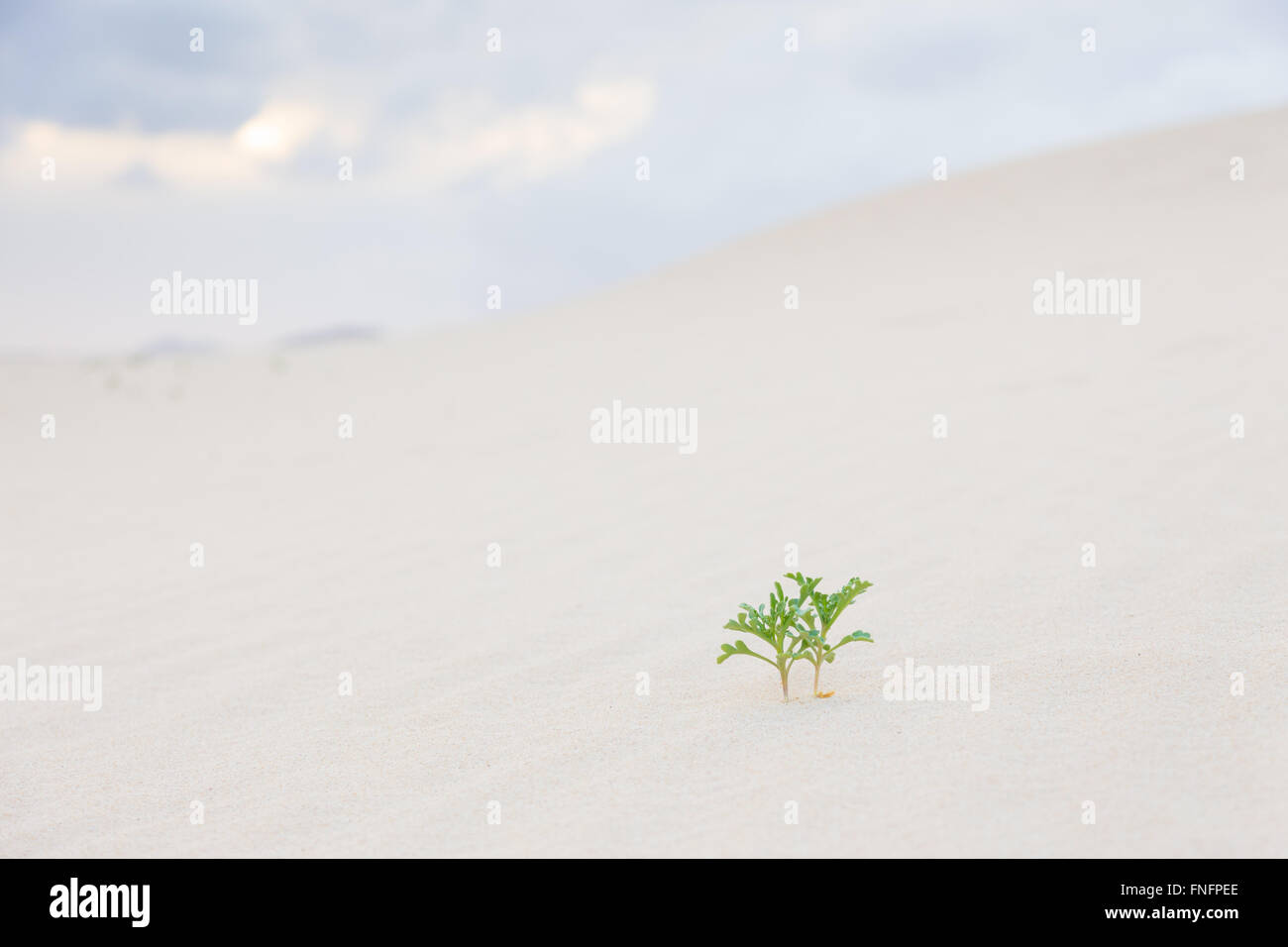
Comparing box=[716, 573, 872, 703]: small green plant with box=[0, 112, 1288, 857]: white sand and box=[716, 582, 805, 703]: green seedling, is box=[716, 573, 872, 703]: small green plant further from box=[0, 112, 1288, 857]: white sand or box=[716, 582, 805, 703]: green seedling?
box=[0, 112, 1288, 857]: white sand

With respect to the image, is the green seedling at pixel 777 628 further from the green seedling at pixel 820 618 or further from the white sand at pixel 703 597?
the white sand at pixel 703 597

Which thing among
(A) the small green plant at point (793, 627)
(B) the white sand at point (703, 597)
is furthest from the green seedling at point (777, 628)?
(B) the white sand at point (703, 597)

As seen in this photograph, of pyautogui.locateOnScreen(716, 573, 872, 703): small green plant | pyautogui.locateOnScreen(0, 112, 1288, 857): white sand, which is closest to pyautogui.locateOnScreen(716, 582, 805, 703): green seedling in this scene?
pyautogui.locateOnScreen(716, 573, 872, 703): small green plant

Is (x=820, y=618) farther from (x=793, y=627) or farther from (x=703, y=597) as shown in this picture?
(x=703, y=597)

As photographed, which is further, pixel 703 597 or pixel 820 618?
pixel 703 597

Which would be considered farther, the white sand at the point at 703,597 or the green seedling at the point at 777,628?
the green seedling at the point at 777,628

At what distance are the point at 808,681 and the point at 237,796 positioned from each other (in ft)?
5.35

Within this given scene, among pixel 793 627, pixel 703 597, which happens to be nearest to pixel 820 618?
pixel 793 627

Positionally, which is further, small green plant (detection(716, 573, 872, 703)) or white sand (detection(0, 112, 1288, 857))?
small green plant (detection(716, 573, 872, 703))

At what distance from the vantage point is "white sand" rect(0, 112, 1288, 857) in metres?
2.58

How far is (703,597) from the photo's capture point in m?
4.27

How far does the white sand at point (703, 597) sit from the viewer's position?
8.47 feet

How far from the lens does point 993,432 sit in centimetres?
606
